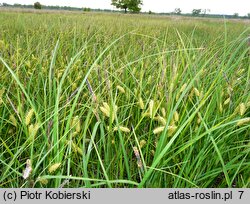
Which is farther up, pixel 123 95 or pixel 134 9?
pixel 134 9

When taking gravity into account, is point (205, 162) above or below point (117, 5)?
below

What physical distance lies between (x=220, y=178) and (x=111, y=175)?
47 centimetres

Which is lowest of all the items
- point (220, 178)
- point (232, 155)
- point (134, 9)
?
point (220, 178)

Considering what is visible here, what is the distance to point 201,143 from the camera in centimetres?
101
